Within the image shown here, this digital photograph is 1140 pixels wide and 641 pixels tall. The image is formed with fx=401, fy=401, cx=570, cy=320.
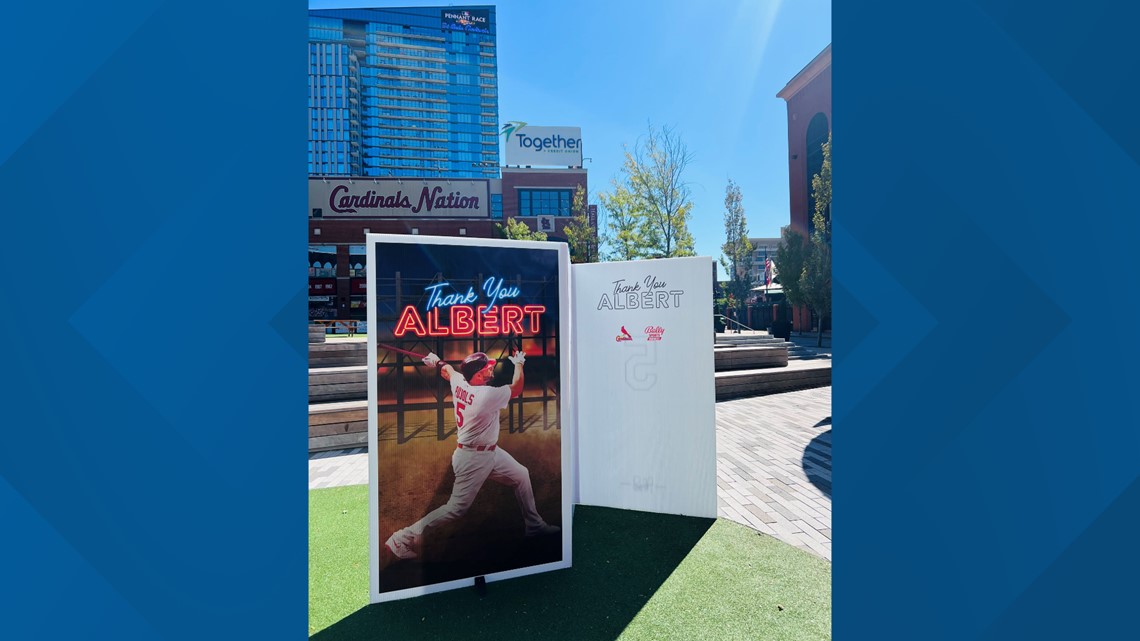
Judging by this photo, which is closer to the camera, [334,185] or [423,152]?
[334,185]

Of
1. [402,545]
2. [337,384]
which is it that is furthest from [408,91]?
[402,545]

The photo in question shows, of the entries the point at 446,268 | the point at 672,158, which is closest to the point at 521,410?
the point at 446,268

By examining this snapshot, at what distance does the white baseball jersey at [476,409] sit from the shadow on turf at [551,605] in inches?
48.0

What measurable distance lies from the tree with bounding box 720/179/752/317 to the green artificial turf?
2727 cm

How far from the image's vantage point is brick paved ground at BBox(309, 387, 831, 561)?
428cm

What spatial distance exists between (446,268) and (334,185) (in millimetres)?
37203

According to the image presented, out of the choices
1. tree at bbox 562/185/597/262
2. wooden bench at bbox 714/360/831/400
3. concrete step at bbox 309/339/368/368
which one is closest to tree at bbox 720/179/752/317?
tree at bbox 562/185/597/262

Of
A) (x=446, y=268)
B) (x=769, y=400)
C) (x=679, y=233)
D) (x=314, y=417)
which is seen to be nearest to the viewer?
(x=446, y=268)

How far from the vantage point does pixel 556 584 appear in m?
3.32

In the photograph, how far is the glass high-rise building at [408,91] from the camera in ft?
198

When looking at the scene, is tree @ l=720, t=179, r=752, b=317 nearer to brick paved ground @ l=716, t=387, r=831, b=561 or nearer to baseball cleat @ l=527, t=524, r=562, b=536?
brick paved ground @ l=716, t=387, r=831, b=561

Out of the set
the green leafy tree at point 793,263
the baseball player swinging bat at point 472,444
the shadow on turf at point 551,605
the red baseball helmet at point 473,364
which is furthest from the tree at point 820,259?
the red baseball helmet at point 473,364

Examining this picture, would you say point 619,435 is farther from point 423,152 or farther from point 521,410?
point 423,152

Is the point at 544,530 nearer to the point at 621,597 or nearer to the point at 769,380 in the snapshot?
the point at 621,597
